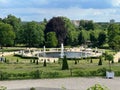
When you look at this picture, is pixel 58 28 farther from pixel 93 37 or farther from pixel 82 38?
pixel 93 37

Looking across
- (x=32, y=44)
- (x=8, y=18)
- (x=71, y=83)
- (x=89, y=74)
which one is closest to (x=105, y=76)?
(x=89, y=74)

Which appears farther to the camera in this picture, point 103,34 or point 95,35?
point 95,35

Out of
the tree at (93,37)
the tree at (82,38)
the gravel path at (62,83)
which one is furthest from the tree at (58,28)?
the gravel path at (62,83)

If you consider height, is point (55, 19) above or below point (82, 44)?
above

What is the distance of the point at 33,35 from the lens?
314 ft

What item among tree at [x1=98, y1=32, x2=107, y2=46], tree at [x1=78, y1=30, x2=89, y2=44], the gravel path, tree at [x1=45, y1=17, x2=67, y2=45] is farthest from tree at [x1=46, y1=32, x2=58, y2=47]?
the gravel path

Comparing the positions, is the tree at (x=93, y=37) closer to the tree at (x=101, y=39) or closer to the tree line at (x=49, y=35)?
the tree line at (x=49, y=35)

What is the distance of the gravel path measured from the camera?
1217 inches

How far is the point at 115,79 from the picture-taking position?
3544cm

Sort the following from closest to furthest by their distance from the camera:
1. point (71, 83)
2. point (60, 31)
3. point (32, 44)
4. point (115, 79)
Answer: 1. point (71, 83)
2. point (115, 79)
3. point (32, 44)
4. point (60, 31)

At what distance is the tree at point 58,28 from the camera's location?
105044 mm

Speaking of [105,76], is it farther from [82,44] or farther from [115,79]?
[82,44]

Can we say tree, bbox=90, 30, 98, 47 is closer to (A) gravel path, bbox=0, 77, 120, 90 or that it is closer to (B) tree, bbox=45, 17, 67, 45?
(B) tree, bbox=45, 17, 67, 45

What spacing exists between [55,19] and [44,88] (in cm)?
7970
